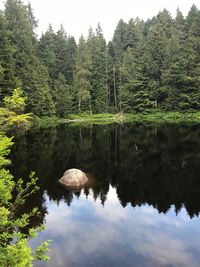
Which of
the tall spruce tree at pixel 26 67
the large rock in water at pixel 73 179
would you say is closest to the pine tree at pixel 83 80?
the tall spruce tree at pixel 26 67

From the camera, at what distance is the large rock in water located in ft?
57.9

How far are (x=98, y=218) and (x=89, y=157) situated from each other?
1193cm

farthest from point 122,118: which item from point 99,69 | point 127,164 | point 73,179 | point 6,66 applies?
point 73,179

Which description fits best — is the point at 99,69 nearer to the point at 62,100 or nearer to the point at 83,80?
the point at 83,80

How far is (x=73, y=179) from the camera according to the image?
17.9m

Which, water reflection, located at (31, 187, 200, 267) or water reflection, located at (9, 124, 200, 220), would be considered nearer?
water reflection, located at (31, 187, 200, 267)

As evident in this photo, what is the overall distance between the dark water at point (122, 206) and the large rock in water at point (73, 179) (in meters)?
0.51

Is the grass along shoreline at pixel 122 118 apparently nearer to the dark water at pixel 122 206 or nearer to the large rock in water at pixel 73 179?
the dark water at pixel 122 206

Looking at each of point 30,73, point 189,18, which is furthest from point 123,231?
point 189,18

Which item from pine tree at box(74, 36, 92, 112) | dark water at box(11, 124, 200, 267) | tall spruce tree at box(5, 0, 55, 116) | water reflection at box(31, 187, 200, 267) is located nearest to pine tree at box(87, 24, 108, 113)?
pine tree at box(74, 36, 92, 112)

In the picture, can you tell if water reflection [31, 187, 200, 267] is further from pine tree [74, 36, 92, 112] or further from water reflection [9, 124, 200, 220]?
pine tree [74, 36, 92, 112]

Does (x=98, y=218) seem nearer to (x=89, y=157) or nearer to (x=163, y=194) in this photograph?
(x=163, y=194)

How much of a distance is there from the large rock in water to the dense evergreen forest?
30.4 meters

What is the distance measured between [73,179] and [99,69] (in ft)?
194
